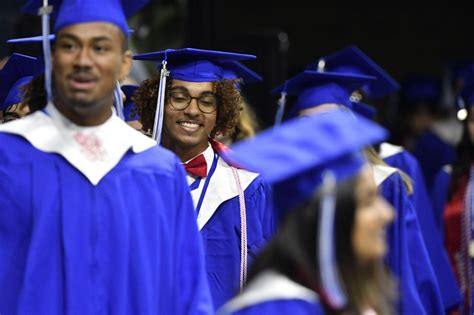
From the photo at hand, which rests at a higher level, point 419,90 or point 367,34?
point 367,34

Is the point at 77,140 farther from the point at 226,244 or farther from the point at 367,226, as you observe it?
the point at 226,244

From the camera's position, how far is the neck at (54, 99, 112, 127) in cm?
488

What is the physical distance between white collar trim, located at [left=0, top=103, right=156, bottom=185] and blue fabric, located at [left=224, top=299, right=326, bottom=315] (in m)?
1.30

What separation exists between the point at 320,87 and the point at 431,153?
3.87m

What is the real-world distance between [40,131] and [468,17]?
906 cm

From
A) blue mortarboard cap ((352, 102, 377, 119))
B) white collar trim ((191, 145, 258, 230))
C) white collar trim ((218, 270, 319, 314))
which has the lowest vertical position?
blue mortarboard cap ((352, 102, 377, 119))

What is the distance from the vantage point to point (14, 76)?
6848 millimetres

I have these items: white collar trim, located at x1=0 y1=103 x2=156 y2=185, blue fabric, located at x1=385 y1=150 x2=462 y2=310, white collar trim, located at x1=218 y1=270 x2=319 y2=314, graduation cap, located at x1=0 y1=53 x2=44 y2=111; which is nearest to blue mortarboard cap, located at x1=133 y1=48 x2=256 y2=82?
graduation cap, located at x1=0 y1=53 x2=44 y2=111

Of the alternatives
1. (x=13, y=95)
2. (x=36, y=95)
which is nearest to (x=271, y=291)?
(x=36, y=95)

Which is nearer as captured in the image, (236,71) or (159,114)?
(159,114)

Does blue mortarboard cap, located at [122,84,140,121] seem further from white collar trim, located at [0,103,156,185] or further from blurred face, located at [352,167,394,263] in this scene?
blurred face, located at [352,167,394,263]

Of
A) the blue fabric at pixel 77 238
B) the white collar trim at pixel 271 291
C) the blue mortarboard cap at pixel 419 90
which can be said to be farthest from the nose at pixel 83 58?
the blue mortarboard cap at pixel 419 90

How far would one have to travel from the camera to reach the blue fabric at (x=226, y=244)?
639cm

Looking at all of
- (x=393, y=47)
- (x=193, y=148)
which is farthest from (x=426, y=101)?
(x=193, y=148)
